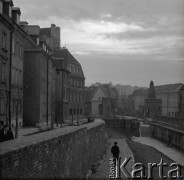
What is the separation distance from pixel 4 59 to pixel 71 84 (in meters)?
38.9

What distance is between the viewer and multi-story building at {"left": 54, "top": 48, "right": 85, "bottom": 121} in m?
58.8

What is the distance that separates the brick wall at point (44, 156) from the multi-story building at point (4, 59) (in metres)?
10.5

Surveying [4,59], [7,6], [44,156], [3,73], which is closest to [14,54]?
[4,59]

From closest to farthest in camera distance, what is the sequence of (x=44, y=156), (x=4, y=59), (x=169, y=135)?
(x=44, y=156)
(x=4, y=59)
(x=169, y=135)

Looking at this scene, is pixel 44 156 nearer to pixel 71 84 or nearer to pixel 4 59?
pixel 4 59

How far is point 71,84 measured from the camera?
66.0m

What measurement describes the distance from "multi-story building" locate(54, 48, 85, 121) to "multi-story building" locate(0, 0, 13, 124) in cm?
2840

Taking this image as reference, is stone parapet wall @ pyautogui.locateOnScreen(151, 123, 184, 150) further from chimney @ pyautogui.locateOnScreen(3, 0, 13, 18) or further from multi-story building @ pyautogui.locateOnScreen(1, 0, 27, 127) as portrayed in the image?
chimney @ pyautogui.locateOnScreen(3, 0, 13, 18)

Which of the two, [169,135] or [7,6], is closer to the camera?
[7,6]

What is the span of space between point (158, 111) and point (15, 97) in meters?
80.5

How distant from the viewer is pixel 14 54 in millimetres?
30406

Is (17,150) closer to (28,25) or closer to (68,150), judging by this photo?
(68,150)

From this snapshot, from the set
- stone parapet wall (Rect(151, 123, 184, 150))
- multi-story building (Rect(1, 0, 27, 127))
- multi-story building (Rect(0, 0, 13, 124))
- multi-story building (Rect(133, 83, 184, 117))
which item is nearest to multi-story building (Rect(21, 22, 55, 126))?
multi-story building (Rect(1, 0, 27, 127))

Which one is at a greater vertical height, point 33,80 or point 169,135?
point 33,80
